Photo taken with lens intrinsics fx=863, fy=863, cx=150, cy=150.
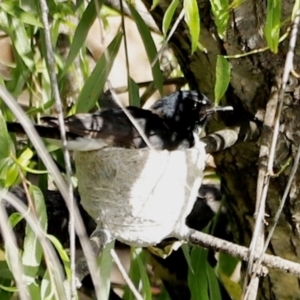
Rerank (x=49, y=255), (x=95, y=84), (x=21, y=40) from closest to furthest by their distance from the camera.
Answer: (x=49, y=255) → (x=21, y=40) → (x=95, y=84)

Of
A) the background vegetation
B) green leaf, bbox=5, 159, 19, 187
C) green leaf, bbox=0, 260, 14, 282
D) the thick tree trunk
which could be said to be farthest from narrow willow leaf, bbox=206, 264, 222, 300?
green leaf, bbox=5, 159, 19, 187

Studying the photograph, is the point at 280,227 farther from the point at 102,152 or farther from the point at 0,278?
the point at 0,278

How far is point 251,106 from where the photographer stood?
1.89 meters

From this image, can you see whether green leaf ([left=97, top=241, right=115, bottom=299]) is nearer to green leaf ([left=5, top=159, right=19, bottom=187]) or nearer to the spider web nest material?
the spider web nest material

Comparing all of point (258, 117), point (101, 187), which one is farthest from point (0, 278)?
point (258, 117)

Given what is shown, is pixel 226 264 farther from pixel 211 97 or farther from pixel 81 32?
pixel 81 32

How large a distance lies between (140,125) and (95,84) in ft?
0.61

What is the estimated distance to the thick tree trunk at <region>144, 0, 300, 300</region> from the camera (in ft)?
5.94

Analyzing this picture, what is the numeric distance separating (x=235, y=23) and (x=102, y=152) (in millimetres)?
405

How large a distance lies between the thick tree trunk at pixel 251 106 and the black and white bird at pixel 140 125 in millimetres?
62

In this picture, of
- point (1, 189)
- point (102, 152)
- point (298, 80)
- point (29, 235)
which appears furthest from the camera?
point (102, 152)

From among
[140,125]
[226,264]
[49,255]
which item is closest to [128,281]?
[49,255]

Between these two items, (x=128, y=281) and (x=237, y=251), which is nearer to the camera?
(x=128, y=281)

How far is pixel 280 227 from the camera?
1.95 meters
